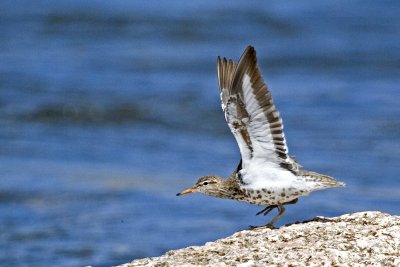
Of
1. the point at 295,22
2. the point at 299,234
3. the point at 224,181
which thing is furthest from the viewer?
the point at 295,22

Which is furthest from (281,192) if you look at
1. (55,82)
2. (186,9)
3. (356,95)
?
(186,9)

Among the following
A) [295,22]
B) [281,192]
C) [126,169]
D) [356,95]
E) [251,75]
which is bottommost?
[281,192]

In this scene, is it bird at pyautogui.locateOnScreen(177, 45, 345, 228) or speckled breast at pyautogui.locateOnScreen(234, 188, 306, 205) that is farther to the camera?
speckled breast at pyautogui.locateOnScreen(234, 188, 306, 205)

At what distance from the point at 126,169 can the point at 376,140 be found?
15.9ft

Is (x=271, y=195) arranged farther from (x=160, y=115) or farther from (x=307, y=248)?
(x=160, y=115)

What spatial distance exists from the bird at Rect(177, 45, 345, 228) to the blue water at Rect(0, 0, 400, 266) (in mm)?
6113

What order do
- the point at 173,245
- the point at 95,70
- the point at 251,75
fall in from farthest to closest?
1. the point at 95,70
2. the point at 173,245
3. the point at 251,75

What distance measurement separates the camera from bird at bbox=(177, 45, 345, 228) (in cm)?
922

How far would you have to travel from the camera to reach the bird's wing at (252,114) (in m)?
9.20

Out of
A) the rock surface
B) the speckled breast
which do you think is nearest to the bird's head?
the speckled breast

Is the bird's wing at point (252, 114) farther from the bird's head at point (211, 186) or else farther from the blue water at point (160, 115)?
the blue water at point (160, 115)

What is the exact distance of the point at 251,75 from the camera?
9219mm

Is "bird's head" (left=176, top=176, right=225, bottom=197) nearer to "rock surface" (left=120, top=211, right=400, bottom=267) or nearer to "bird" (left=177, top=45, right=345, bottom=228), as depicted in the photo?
"bird" (left=177, top=45, right=345, bottom=228)

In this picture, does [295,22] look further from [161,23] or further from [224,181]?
[224,181]
